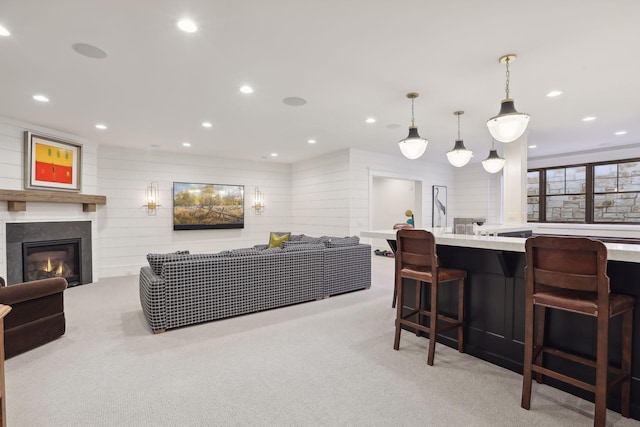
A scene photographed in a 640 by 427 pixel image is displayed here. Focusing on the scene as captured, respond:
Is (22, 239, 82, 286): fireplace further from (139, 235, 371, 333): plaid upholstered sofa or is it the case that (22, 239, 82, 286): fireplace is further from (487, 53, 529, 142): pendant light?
(487, 53, 529, 142): pendant light

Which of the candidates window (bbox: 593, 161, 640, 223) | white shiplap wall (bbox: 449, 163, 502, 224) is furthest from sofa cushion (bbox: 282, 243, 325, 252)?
window (bbox: 593, 161, 640, 223)

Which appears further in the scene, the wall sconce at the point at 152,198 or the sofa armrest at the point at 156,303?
the wall sconce at the point at 152,198

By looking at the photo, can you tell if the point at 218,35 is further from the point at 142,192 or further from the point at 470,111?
the point at 142,192

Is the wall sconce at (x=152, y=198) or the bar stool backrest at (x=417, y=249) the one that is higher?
the wall sconce at (x=152, y=198)

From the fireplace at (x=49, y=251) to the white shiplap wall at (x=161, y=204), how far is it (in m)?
0.65

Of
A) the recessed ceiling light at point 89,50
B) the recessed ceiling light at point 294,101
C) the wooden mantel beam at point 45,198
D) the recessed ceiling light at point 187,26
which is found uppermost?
the recessed ceiling light at point 294,101

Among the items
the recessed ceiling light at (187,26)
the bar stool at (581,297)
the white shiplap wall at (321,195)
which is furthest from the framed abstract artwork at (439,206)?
the recessed ceiling light at (187,26)

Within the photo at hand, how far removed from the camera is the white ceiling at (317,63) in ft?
7.19

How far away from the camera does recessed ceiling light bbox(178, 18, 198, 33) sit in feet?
7.50

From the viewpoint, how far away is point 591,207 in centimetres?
731

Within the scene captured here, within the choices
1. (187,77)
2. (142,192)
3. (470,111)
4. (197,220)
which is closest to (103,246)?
(142,192)

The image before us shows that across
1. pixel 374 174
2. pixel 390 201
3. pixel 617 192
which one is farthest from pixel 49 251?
pixel 617 192

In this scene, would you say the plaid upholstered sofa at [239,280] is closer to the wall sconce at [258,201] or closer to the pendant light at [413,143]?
the pendant light at [413,143]

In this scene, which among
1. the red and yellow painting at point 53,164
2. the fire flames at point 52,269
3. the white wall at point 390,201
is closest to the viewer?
the red and yellow painting at point 53,164
